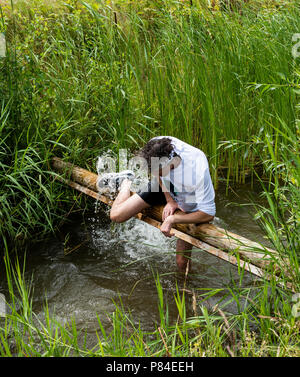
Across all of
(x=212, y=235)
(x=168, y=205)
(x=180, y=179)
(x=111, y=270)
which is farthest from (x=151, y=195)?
(x=111, y=270)

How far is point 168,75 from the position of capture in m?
4.95

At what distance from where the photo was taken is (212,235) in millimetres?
3234

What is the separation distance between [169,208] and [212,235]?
49 cm

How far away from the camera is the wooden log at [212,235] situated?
104 inches

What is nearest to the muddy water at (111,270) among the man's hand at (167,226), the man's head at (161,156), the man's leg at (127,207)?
the man's hand at (167,226)

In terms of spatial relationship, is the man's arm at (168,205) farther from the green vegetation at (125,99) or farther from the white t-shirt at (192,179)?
the green vegetation at (125,99)

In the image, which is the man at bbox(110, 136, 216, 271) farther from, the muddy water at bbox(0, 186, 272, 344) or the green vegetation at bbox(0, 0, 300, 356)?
the green vegetation at bbox(0, 0, 300, 356)

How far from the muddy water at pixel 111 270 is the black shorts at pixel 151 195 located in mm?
478

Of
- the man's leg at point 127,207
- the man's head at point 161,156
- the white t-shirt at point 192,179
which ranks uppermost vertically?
the man's head at point 161,156

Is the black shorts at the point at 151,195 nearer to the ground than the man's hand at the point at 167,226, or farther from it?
farther from it

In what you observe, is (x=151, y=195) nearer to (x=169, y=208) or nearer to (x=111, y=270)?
(x=169, y=208)

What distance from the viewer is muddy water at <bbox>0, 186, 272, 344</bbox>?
3.58 meters
